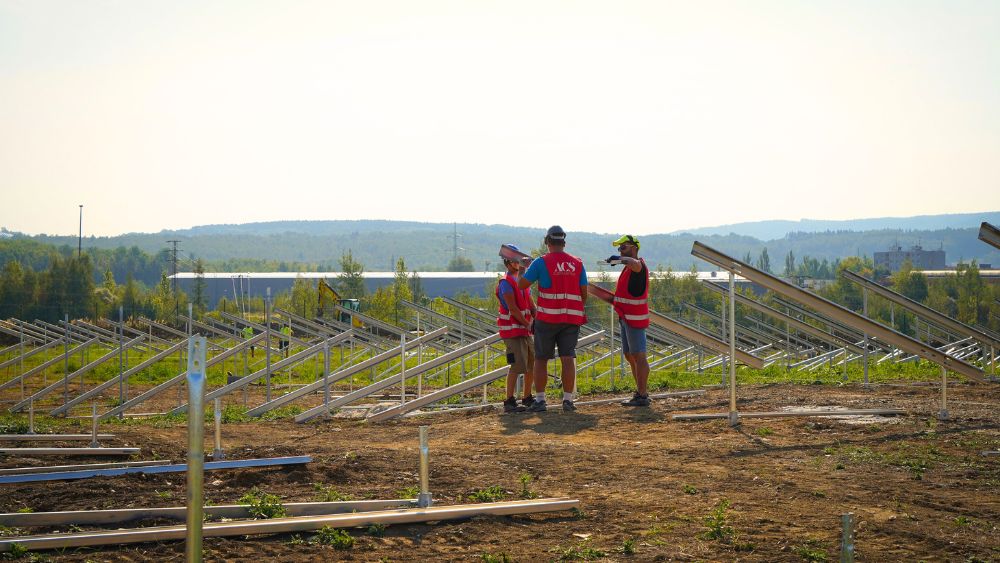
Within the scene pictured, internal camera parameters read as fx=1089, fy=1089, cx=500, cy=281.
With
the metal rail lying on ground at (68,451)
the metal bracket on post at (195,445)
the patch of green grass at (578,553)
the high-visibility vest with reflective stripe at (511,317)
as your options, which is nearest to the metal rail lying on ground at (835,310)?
the high-visibility vest with reflective stripe at (511,317)

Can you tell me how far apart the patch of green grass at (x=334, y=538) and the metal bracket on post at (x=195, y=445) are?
2209mm

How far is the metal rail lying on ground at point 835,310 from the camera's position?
32.8ft

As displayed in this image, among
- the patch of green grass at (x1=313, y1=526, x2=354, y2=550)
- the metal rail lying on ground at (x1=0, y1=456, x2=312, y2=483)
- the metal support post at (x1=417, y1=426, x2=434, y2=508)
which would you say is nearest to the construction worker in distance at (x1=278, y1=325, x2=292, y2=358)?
the metal rail lying on ground at (x1=0, y1=456, x2=312, y2=483)

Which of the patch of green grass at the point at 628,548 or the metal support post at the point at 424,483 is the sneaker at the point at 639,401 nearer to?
the metal support post at the point at 424,483

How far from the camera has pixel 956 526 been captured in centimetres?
588

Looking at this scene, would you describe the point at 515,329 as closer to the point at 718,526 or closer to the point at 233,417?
the point at 233,417

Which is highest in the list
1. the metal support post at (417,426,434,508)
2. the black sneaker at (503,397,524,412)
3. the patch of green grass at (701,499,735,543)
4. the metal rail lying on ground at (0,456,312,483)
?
the metal support post at (417,426,434,508)

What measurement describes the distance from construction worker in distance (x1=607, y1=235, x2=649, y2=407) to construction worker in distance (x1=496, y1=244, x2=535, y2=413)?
103cm

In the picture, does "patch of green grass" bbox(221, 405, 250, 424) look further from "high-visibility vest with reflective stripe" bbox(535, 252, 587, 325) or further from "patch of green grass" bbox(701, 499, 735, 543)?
"patch of green grass" bbox(701, 499, 735, 543)

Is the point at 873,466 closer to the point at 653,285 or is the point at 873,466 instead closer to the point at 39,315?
the point at 653,285

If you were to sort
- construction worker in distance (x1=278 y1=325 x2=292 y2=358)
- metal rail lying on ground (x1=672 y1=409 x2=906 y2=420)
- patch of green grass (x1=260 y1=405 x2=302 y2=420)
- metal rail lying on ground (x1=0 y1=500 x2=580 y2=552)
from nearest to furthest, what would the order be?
metal rail lying on ground (x1=0 y1=500 x2=580 y2=552), metal rail lying on ground (x1=672 y1=409 x2=906 y2=420), patch of green grass (x1=260 y1=405 x2=302 y2=420), construction worker in distance (x1=278 y1=325 x2=292 y2=358)

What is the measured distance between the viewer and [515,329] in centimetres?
1220

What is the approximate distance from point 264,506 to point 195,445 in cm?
302

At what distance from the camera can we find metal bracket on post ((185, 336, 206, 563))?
11.2ft
